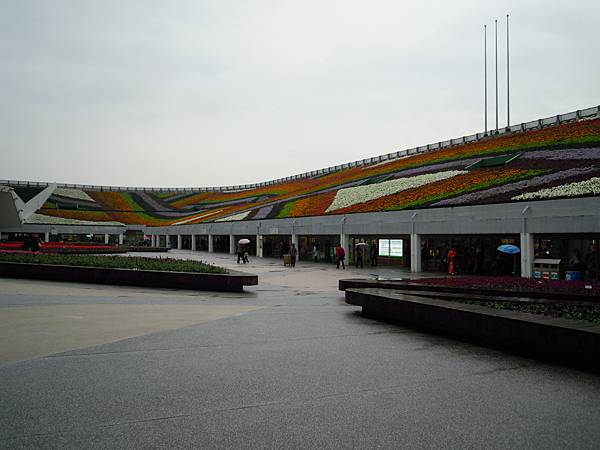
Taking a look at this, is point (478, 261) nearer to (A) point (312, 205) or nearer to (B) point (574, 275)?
(B) point (574, 275)

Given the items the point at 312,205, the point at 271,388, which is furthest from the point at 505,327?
the point at 312,205

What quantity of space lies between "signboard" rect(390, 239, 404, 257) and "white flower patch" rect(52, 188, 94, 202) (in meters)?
73.7

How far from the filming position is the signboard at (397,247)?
33.2m

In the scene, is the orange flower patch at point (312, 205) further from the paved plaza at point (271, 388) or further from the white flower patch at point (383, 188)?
the paved plaza at point (271, 388)

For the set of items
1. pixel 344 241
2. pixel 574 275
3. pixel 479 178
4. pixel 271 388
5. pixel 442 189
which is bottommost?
pixel 271 388

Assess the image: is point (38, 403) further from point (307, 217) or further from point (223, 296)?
point (307, 217)

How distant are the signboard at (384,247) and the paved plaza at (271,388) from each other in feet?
75.9

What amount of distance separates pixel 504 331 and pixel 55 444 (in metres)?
7.17

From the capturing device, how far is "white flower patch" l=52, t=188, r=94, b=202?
9270 centimetres

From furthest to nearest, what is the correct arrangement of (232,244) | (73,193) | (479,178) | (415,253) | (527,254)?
1. (73,193)
2. (232,244)
3. (479,178)
4. (415,253)
5. (527,254)

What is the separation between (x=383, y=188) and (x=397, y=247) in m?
10.3

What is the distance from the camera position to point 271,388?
652 cm

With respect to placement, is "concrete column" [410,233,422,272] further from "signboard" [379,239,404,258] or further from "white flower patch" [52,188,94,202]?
"white flower patch" [52,188,94,202]

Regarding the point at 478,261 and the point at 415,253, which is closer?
the point at 478,261
